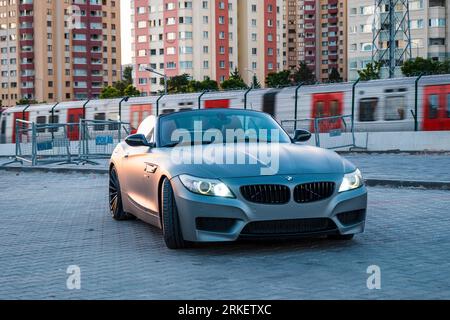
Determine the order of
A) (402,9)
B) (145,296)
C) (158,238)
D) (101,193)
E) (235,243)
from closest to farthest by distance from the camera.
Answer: (145,296), (235,243), (158,238), (101,193), (402,9)

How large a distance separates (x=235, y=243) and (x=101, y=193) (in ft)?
22.4

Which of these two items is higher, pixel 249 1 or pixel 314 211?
pixel 249 1

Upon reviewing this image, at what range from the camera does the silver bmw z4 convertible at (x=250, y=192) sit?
6.27 m

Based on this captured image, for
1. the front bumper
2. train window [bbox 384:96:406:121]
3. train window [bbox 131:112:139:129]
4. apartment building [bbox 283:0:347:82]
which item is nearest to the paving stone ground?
train window [bbox 384:96:406:121]

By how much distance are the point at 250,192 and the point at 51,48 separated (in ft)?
432

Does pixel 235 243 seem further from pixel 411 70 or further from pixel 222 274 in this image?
pixel 411 70

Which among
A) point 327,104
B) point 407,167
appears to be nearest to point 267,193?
point 407,167

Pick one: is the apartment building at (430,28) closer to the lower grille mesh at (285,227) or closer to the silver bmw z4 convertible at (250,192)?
the silver bmw z4 convertible at (250,192)

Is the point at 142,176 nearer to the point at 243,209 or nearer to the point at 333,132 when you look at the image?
the point at 243,209

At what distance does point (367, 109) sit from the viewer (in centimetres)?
3069

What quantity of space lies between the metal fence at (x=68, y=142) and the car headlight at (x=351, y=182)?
664 inches

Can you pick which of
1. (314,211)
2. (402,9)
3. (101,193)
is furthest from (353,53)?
(314,211)

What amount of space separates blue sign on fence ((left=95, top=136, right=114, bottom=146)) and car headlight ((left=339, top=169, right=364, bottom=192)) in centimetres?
1727
